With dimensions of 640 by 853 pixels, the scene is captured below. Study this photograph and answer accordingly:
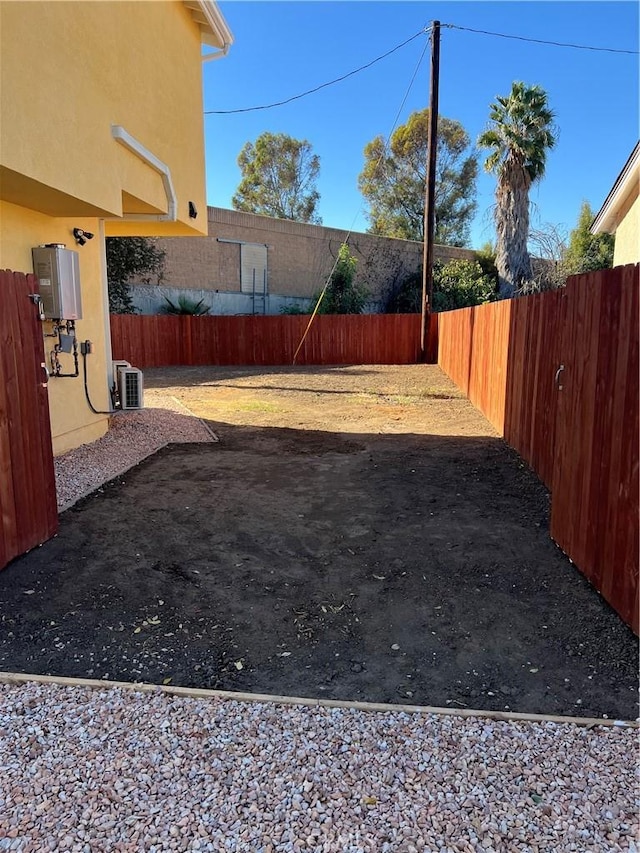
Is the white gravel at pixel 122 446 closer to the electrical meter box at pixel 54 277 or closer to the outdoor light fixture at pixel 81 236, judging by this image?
the electrical meter box at pixel 54 277

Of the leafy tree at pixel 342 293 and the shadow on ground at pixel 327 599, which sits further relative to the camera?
the leafy tree at pixel 342 293

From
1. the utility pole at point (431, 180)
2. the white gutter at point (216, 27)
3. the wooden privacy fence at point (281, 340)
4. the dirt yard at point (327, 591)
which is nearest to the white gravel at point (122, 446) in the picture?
the dirt yard at point (327, 591)

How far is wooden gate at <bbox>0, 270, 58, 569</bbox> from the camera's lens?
3.66 metres

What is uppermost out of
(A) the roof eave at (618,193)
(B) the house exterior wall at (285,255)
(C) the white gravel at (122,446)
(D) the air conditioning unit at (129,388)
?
(B) the house exterior wall at (285,255)

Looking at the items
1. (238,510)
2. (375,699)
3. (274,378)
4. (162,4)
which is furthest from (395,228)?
(375,699)

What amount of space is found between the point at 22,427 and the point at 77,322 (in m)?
3.33

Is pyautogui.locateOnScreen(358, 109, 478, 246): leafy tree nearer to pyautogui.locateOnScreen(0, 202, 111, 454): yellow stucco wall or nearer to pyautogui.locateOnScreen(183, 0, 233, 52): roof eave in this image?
pyautogui.locateOnScreen(183, 0, 233, 52): roof eave

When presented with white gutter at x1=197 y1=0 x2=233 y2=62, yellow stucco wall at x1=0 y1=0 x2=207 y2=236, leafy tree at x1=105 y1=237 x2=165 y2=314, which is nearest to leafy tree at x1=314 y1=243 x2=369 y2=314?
leafy tree at x1=105 y1=237 x2=165 y2=314

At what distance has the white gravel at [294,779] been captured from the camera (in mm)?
1796

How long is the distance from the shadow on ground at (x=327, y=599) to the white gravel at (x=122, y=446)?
294 millimetres

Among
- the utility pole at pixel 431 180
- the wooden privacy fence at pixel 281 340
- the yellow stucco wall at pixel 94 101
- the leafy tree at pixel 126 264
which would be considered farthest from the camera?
the wooden privacy fence at pixel 281 340

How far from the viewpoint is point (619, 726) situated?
233 cm

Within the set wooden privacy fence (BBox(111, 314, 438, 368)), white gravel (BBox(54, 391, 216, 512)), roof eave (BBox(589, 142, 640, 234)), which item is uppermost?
roof eave (BBox(589, 142, 640, 234))

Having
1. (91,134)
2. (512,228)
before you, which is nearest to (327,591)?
(91,134)
